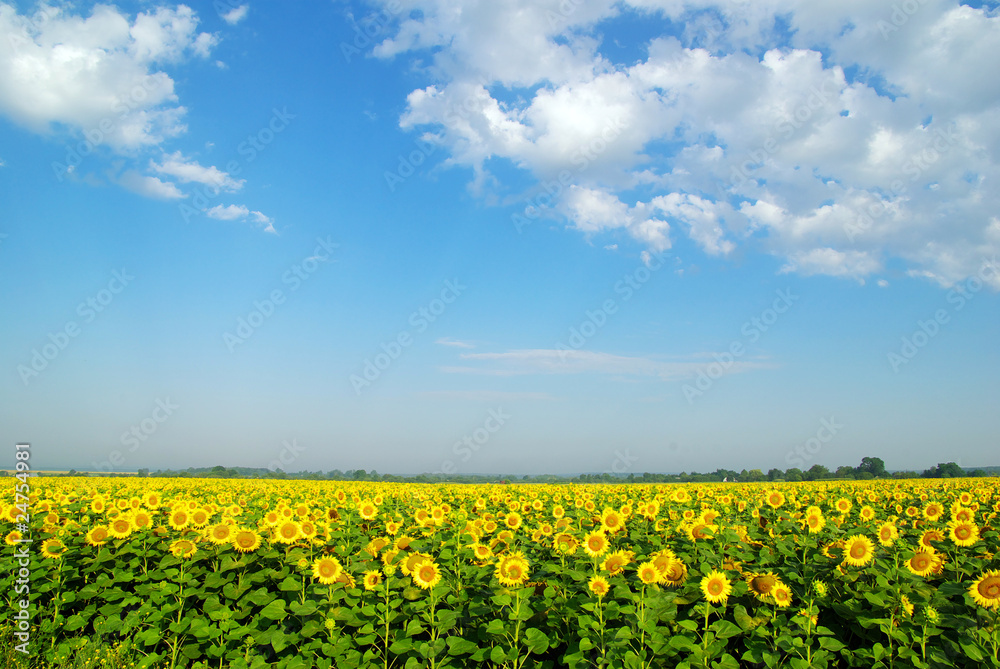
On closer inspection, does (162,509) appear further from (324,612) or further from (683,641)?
(683,641)

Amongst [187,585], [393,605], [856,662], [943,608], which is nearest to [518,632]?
[393,605]

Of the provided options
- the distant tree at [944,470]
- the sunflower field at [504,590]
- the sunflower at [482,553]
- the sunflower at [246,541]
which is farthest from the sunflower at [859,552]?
the distant tree at [944,470]

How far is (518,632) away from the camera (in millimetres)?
4859

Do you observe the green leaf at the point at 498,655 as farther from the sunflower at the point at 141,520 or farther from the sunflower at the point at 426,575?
the sunflower at the point at 141,520

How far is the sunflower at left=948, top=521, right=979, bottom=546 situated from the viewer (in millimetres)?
5589

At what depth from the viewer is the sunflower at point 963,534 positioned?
559 centimetres

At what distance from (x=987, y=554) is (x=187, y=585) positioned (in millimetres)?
8846

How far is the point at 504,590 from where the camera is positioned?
5.23 metres

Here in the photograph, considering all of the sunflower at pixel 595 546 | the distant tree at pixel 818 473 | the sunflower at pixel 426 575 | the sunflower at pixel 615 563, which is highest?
the sunflower at pixel 595 546

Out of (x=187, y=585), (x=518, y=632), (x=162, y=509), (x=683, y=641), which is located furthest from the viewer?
(x=162, y=509)

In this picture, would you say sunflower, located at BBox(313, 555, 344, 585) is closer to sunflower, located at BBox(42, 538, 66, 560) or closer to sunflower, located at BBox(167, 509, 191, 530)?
sunflower, located at BBox(167, 509, 191, 530)

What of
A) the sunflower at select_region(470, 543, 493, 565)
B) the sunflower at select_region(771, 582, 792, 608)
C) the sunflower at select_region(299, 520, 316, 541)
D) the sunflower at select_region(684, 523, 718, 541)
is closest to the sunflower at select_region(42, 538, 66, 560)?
the sunflower at select_region(299, 520, 316, 541)

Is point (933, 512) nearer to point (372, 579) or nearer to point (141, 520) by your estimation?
point (372, 579)

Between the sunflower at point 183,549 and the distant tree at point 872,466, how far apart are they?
198ft
